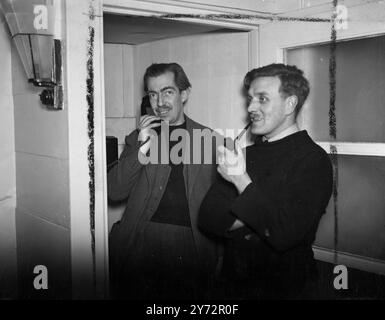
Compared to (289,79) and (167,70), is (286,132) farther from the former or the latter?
(167,70)

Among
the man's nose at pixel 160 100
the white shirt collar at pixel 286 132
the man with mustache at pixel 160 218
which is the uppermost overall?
the man's nose at pixel 160 100

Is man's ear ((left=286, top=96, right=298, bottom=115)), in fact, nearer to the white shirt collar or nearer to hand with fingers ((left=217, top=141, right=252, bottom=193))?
the white shirt collar

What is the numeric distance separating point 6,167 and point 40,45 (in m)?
0.57

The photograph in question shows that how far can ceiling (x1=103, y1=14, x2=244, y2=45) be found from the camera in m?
1.63

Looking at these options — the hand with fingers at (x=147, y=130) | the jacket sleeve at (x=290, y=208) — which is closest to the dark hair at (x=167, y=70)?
the hand with fingers at (x=147, y=130)

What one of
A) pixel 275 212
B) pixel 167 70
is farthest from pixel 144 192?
pixel 275 212

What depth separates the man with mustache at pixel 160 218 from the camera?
4.94ft

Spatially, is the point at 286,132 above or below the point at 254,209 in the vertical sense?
above

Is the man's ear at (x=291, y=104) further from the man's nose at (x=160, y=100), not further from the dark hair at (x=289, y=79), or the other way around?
the man's nose at (x=160, y=100)

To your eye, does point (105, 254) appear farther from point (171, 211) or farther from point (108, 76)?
point (108, 76)

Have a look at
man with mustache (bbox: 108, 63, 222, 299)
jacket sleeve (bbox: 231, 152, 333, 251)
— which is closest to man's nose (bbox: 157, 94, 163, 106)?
man with mustache (bbox: 108, 63, 222, 299)

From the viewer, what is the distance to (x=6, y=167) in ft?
5.09

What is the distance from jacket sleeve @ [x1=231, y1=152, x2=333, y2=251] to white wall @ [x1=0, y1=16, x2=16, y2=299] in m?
0.86

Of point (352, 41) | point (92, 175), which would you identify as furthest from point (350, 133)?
point (92, 175)
